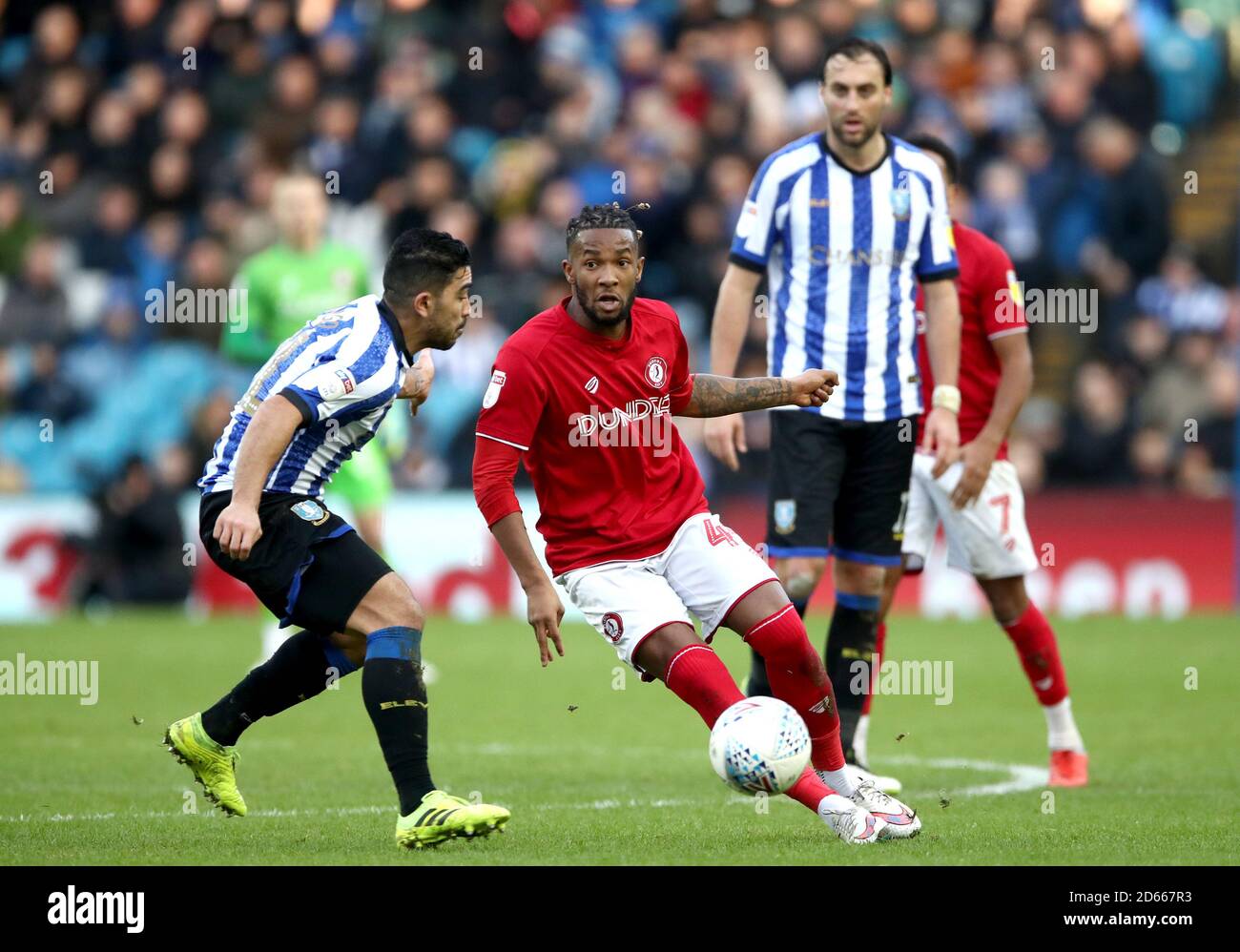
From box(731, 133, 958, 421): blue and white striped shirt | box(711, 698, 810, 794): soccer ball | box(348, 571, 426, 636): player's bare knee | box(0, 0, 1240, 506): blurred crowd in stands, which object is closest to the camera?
box(711, 698, 810, 794): soccer ball

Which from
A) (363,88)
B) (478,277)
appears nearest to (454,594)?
(478,277)

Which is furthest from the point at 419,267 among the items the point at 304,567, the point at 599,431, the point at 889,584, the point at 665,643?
the point at 889,584

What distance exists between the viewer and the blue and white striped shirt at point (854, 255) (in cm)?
791

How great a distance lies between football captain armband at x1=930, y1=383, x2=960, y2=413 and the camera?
7957mm

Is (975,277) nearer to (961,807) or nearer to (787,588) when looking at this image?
(787,588)

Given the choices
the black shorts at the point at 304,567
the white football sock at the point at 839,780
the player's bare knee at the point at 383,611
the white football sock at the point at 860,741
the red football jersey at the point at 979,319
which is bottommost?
the white football sock at the point at 860,741

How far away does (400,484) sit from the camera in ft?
56.4

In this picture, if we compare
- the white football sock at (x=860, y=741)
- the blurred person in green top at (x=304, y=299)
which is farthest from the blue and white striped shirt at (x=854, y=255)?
the blurred person in green top at (x=304, y=299)

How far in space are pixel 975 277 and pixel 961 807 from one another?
2.48 meters

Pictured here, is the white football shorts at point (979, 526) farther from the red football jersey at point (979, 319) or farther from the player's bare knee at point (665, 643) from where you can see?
the player's bare knee at point (665, 643)

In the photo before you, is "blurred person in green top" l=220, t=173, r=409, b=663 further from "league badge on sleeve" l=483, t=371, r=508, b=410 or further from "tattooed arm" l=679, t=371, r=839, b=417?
"league badge on sleeve" l=483, t=371, r=508, b=410

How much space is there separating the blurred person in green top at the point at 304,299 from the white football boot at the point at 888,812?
5088mm

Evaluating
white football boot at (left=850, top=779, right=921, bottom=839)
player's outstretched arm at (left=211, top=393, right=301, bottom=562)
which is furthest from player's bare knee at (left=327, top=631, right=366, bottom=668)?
white football boot at (left=850, top=779, right=921, bottom=839)

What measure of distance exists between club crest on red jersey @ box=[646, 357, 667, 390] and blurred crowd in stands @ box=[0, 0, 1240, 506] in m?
10.0
